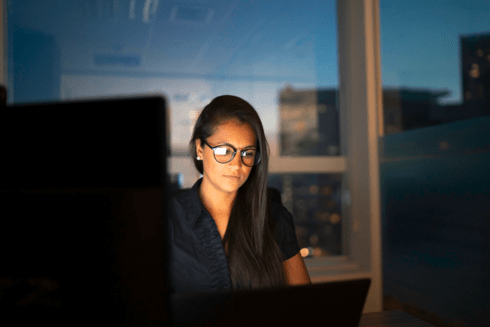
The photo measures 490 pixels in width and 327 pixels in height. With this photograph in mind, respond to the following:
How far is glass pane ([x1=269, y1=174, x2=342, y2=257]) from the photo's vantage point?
8.38 feet

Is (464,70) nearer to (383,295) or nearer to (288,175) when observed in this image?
(288,175)

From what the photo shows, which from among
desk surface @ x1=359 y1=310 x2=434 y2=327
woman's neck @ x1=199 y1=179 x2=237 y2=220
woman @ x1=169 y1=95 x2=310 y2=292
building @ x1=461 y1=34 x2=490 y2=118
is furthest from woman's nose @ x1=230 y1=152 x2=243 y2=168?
building @ x1=461 y1=34 x2=490 y2=118

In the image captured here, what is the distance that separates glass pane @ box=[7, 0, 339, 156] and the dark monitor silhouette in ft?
5.59

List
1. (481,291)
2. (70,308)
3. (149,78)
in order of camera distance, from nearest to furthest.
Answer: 1. (70,308)
2. (481,291)
3. (149,78)

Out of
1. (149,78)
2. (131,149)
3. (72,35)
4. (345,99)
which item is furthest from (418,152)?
(72,35)

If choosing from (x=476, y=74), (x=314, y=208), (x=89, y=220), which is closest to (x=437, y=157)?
(x=476, y=74)

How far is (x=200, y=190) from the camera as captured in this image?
1422 millimetres

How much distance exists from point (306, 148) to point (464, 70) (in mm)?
1108

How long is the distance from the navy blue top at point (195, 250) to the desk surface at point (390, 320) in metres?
0.48

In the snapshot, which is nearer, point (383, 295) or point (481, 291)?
point (481, 291)

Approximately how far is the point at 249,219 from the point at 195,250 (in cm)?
25

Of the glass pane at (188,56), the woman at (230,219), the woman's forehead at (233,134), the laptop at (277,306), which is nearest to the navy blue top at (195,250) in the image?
the woman at (230,219)

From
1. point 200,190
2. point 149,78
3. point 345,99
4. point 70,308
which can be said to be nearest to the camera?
point 70,308

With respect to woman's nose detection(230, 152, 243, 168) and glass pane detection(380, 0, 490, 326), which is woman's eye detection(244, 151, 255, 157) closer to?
woman's nose detection(230, 152, 243, 168)
